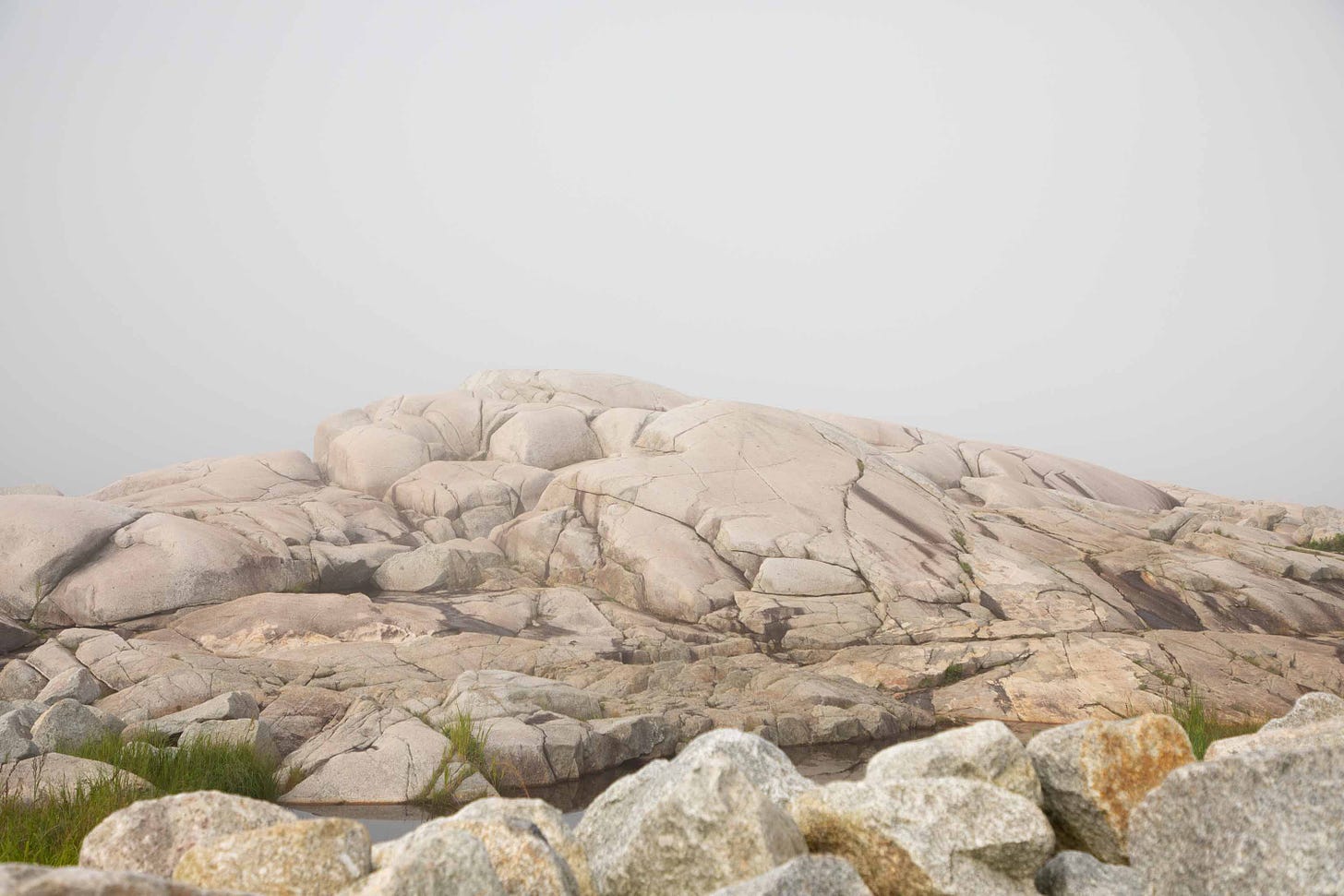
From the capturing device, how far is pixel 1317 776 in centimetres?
313

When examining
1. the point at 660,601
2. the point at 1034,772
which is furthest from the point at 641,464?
the point at 1034,772

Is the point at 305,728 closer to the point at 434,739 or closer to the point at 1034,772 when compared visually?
the point at 434,739

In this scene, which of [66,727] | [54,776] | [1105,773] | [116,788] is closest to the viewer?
[1105,773]

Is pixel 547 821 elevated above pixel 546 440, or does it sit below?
above

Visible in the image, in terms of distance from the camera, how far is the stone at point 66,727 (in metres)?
9.11

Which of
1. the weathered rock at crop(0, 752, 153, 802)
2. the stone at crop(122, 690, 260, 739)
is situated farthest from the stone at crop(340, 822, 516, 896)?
the stone at crop(122, 690, 260, 739)

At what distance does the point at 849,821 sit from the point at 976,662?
436 inches

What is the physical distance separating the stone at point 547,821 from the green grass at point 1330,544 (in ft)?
73.3

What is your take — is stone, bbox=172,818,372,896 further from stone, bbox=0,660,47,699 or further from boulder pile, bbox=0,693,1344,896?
stone, bbox=0,660,47,699

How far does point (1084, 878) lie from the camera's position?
3.90m

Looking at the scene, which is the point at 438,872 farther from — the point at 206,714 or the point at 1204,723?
the point at 1204,723

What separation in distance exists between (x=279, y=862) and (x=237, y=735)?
23.9 ft

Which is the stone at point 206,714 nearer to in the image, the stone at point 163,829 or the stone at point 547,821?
the stone at point 163,829

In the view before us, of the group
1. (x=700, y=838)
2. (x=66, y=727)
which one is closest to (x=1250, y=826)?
(x=700, y=838)
